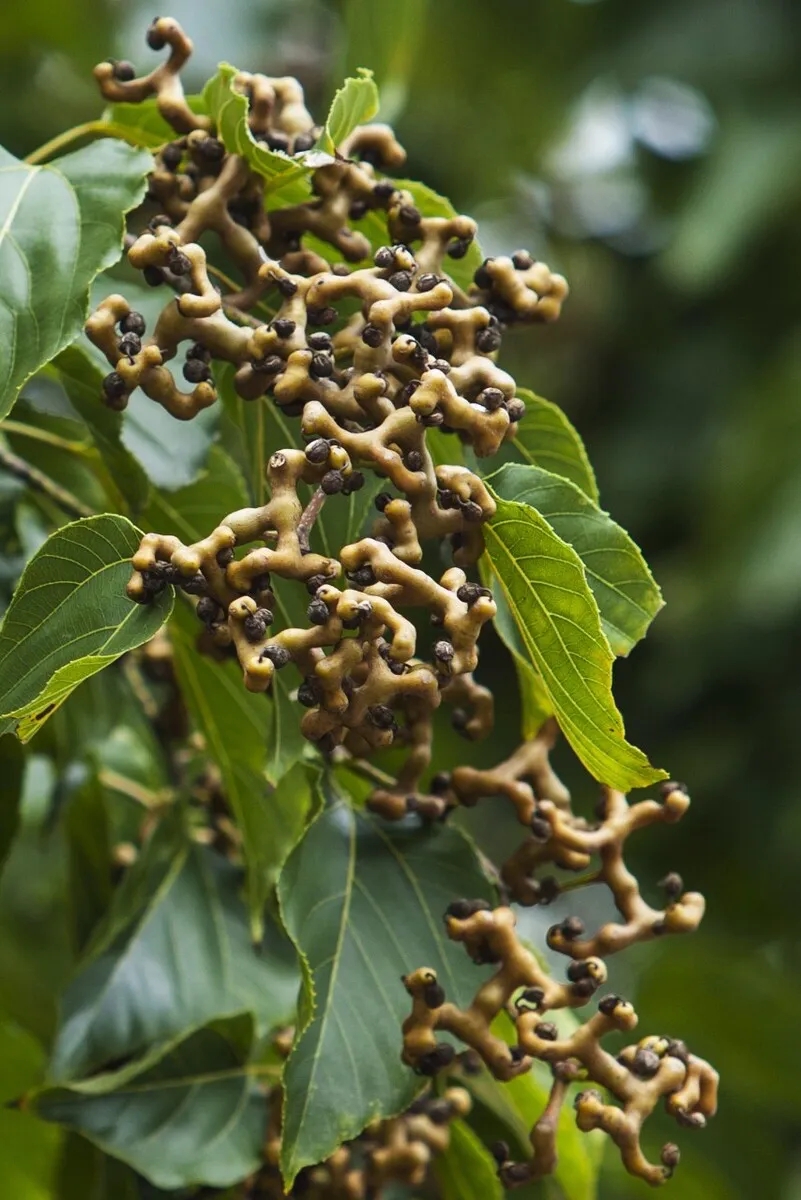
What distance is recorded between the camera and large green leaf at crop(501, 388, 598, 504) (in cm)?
88

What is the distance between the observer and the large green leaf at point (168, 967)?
1.02 m

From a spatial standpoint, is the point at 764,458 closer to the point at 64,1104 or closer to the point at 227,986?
the point at 227,986

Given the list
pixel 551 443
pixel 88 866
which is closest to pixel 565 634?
pixel 551 443

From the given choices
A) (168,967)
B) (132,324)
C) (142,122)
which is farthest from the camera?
(168,967)

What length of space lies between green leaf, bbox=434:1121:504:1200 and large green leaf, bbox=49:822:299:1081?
144 millimetres

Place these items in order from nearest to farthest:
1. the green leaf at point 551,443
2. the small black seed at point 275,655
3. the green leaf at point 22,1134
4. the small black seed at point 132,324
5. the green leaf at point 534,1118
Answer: the small black seed at point 275,655 → the small black seed at point 132,324 → the green leaf at point 551,443 → the green leaf at point 534,1118 → the green leaf at point 22,1134

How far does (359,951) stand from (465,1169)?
218mm

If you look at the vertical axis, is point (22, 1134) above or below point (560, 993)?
below

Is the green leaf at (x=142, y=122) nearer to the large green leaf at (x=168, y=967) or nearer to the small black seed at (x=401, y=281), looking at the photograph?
the small black seed at (x=401, y=281)

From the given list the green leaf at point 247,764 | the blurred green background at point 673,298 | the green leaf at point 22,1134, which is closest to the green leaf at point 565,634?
the green leaf at point 247,764

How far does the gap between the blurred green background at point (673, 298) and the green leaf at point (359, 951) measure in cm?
108

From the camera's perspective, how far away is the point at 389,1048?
2.68 ft

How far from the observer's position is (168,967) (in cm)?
107

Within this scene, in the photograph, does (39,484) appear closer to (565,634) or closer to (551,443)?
(551,443)
